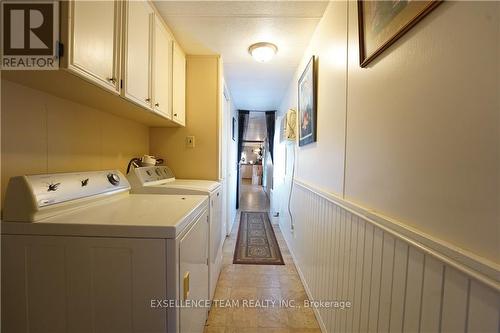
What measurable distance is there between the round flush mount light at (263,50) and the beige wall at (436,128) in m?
0.97

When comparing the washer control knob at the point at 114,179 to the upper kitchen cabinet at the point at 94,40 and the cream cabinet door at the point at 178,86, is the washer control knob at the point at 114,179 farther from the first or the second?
the cream cabinet door at the point at 178,86

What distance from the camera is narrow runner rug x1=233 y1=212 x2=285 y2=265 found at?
2547 millimetres

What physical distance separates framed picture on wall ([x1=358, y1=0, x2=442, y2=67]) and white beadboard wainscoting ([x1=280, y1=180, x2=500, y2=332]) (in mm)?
677

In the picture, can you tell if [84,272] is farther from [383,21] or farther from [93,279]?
[383,21]

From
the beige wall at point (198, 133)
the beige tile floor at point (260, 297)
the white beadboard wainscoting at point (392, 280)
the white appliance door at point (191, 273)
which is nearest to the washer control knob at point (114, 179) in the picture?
the white appliance door at point (191, 273)

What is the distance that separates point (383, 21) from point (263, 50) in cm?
134

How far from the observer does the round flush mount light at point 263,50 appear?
202cm

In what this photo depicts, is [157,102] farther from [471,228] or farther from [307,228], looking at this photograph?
[471,228]

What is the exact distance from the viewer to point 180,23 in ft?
5.75

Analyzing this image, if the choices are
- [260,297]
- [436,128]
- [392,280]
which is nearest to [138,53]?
[436,128]

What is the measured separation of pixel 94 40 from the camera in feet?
3.18

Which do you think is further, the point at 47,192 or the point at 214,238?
the point at 214,238

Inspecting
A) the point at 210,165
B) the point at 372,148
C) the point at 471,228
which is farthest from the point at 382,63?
the point at 210,165

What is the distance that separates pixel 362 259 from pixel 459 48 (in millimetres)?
861
